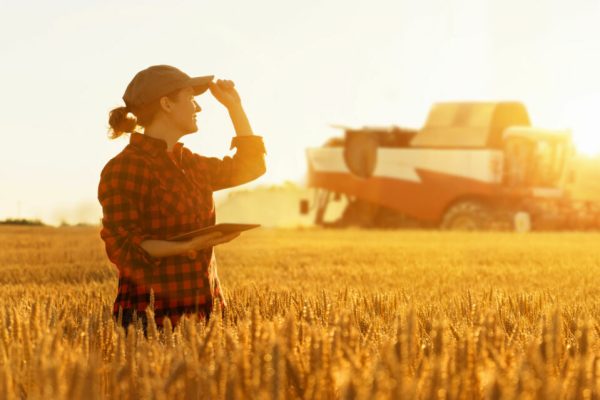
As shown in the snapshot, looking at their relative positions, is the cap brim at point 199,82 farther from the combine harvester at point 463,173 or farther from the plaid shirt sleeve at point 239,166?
the combine harvester at point 463,173

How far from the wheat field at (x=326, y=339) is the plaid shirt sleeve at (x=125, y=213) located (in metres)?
0.29

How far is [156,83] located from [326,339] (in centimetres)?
197

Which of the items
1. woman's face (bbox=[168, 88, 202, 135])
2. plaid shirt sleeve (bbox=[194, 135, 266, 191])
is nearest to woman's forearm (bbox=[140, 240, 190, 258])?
woman's face (bbox=[168, 88, 202, 135])

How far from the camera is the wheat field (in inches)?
80.7

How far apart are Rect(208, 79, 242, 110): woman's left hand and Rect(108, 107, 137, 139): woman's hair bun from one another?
425 mm

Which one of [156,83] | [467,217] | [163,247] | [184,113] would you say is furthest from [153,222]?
[467,217]

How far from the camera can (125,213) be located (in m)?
3.77

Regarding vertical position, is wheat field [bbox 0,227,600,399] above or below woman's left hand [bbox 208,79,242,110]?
below

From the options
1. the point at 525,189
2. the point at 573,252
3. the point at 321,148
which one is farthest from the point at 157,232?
the point at 321,148

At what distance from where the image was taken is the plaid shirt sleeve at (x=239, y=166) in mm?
4277

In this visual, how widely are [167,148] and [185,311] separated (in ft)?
2.37

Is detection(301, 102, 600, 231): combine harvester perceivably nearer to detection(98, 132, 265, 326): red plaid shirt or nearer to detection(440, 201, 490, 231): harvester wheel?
detection(440, 201, 490, 231): harvester wheel

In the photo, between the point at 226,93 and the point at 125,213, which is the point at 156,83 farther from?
the point at 125,213

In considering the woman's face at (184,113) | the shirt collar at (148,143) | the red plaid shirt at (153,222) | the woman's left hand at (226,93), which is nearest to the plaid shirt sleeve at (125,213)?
the red plaid shirt at (153,222)
